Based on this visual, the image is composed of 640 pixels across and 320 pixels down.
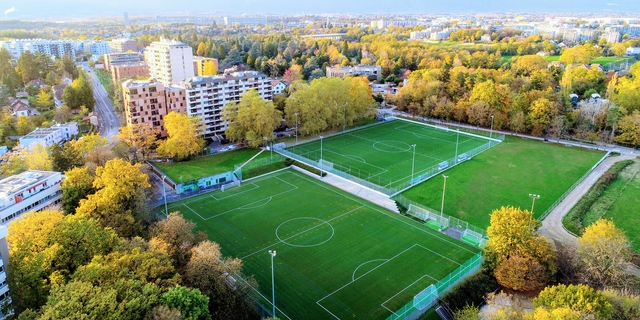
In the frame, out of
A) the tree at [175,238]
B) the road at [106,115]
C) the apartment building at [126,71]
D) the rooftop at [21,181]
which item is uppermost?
the apartment building at [126,71]

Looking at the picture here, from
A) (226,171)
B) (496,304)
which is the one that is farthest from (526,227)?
(226,171)

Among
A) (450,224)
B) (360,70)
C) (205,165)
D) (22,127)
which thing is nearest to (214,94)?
(205,165)

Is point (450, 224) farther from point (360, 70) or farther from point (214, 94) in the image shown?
point (360, 70)

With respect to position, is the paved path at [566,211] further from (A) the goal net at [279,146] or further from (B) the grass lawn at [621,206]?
(A) the goal net at [279,146]

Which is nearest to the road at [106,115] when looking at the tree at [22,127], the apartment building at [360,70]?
the tree at [22,127]

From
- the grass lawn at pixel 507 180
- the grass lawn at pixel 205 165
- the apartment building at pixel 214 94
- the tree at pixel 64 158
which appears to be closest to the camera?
the tree at pixel 64 158
